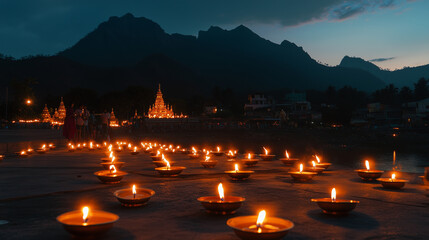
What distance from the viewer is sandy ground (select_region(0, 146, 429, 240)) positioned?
13.9 ft

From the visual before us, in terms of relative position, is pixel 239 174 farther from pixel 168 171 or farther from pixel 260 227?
pixel 260 227

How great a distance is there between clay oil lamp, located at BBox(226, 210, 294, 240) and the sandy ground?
1.13 ft

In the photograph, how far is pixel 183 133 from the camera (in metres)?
53.3

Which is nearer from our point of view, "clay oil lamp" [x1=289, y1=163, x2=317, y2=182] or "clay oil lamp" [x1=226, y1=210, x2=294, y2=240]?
"clay oil lamp" [x1=226, y1=210, x2=294, y2=240]

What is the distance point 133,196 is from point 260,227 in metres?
2.71

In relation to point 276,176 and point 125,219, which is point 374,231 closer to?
point 125,219

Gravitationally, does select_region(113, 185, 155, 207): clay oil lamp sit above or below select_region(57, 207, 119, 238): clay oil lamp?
below

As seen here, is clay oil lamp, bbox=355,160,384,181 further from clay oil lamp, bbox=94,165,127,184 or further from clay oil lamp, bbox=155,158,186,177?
clay oil lamp, bbox=94,165,127,184

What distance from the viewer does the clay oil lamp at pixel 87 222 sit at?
11.9ft

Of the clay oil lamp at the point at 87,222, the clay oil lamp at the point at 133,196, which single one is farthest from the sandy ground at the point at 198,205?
the clay oil lamp at the point at 87,222

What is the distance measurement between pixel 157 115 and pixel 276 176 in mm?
52233

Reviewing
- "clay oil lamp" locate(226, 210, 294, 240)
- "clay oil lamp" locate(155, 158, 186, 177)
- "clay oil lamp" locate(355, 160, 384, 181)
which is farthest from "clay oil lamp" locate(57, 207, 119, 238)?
"clay oil lamp" locate(355, 160, 384, 181)

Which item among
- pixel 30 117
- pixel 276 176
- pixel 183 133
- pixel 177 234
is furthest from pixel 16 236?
pixel 30 117

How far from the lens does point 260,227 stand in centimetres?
361
